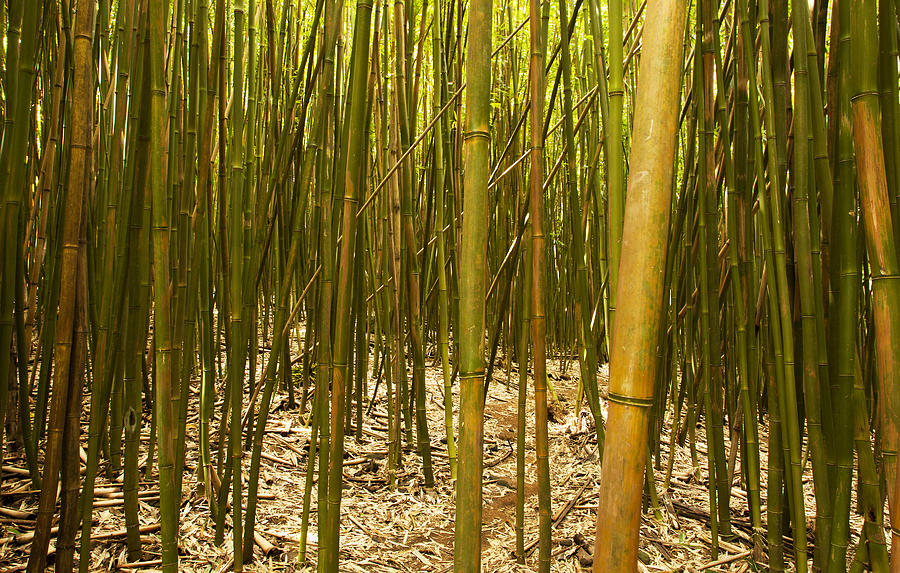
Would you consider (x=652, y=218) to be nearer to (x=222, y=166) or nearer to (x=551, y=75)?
(x=222, y=166)

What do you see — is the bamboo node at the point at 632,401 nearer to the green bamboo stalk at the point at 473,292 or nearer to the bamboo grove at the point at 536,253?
the bamboo grove at the point at 536,253

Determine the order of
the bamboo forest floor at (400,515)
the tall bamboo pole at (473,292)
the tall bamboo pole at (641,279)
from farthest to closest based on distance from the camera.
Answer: the bamboo forest floor at (400,515) < the tall bamboo pole at (473,292) < the tall bamboo pole at (641,279)

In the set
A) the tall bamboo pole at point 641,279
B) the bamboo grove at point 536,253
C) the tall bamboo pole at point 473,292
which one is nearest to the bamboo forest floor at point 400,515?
the bamboo grove at point 536,253

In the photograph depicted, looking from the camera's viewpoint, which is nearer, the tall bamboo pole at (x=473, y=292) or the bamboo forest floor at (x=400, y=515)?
the tall bamboo pole at (x=473, y=292)

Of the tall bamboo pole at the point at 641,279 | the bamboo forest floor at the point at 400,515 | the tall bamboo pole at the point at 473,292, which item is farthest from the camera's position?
Answer: the bamboo forest floor at the point at 400,515

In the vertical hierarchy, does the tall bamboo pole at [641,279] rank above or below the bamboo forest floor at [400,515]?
above

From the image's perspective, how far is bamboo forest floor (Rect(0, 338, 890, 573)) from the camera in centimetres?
116

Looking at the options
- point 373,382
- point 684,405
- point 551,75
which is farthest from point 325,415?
point 551,75

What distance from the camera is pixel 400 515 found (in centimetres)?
146

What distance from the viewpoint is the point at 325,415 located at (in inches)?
34.3

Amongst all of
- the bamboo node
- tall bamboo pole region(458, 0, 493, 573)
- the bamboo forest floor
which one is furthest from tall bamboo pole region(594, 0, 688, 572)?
the bamboo forest floor

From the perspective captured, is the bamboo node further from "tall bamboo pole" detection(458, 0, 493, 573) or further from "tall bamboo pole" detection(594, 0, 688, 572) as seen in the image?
"tall bamboo pole" detection(458, 0, 493, 573)

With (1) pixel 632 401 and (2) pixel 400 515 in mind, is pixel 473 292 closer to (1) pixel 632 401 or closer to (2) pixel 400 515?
(1) pixel 632 401

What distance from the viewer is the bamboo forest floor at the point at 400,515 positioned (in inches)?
45.7
